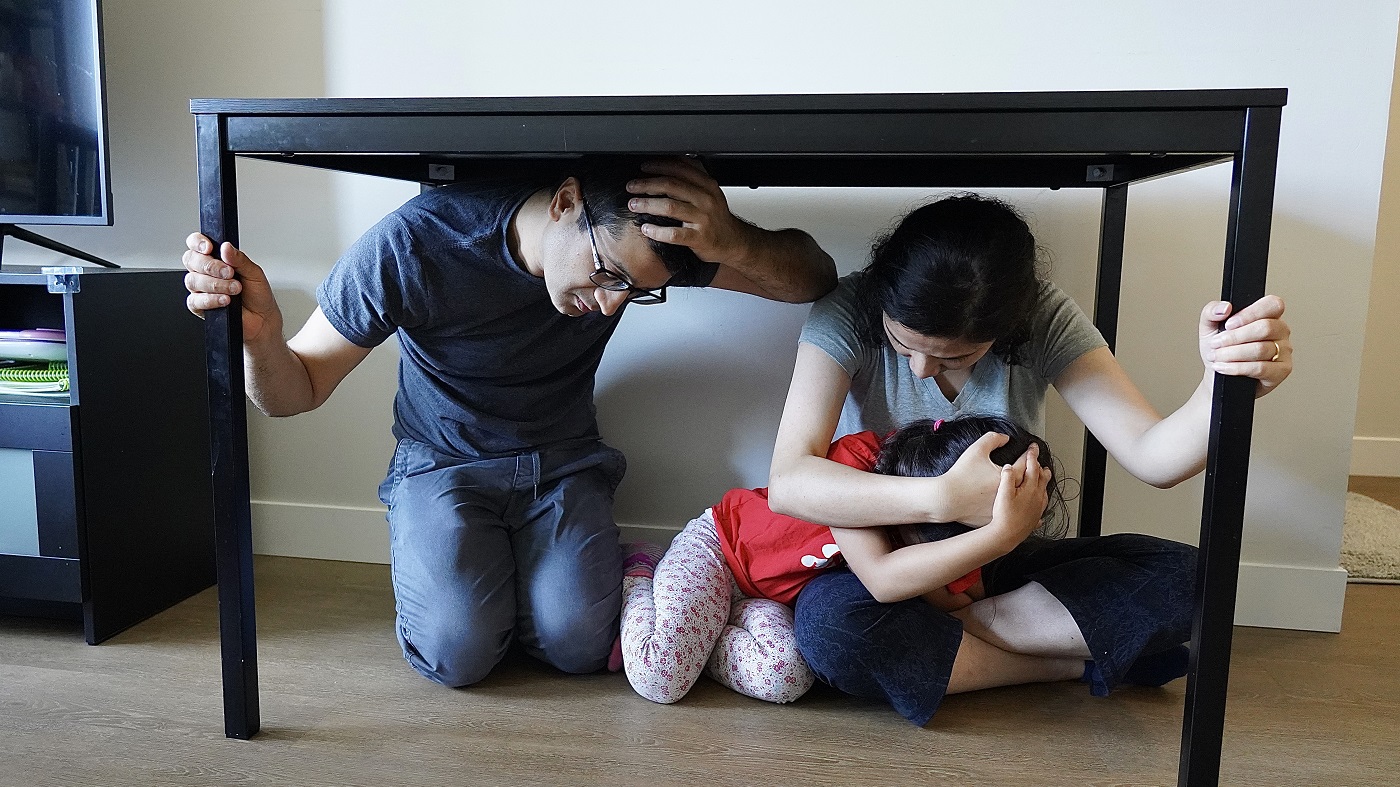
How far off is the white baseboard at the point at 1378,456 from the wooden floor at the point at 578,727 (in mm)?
1416

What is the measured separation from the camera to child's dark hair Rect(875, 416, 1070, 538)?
3.52 feet

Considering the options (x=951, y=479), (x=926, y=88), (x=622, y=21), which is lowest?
(x=951, y=479)

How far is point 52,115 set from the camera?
144 cm

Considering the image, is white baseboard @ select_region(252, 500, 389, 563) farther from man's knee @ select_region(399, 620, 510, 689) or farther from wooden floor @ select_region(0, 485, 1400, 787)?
man's knee @ select_region(399, 620, 510, 689)

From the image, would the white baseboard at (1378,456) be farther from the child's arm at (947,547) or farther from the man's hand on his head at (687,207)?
the man's hand on his head at (687,207)

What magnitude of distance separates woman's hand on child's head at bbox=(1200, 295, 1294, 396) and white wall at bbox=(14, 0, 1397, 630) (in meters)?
0.58

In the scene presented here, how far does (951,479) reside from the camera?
3.31 ft

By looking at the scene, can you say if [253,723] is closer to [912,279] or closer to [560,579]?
[560,579]

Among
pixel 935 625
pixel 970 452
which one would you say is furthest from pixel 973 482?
pixel 935 625

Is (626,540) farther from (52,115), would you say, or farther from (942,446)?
(52,115)

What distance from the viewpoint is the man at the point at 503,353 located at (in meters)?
1.03

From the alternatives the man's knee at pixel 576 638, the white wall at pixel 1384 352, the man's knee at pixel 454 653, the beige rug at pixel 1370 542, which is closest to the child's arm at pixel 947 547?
the man's knee at pixel 576 638

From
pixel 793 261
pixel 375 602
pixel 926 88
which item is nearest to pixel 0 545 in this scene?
pixel 375 602

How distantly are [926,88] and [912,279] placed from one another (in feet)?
1.63
